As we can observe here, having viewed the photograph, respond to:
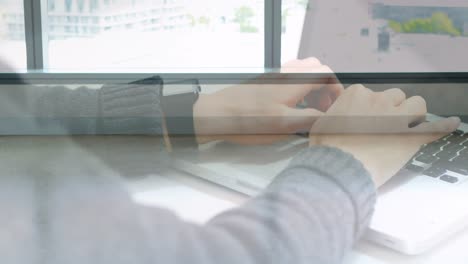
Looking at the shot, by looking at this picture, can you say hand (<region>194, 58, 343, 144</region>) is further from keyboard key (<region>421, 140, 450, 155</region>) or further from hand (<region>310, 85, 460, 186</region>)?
keyboard key (<region>421, 140, 450, 155</region>)

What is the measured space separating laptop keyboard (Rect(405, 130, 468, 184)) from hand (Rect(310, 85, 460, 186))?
20 mm

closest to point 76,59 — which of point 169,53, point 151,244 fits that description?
point 169,53

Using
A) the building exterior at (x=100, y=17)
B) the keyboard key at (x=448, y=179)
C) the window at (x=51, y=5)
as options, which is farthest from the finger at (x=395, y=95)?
the window at (x=51, y=5)

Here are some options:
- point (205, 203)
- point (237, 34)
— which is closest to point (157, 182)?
point (205, 203)

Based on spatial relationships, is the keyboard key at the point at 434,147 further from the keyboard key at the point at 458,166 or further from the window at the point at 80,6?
the window at the point at 80,6

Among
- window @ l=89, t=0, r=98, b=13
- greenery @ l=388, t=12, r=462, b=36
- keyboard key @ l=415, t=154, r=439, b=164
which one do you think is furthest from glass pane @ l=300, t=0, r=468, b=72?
window @ l=89, t=0, r=98, b=13

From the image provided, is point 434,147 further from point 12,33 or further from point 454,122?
point 12,33

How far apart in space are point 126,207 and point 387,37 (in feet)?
1.14

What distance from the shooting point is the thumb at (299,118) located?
20.7 inches

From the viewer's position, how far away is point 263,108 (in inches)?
20.9

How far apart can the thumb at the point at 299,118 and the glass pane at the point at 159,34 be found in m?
0.07

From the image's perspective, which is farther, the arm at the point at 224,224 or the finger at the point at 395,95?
the finger at the point at 395,95

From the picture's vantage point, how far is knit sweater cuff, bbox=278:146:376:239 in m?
0.48

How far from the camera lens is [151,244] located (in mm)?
388
